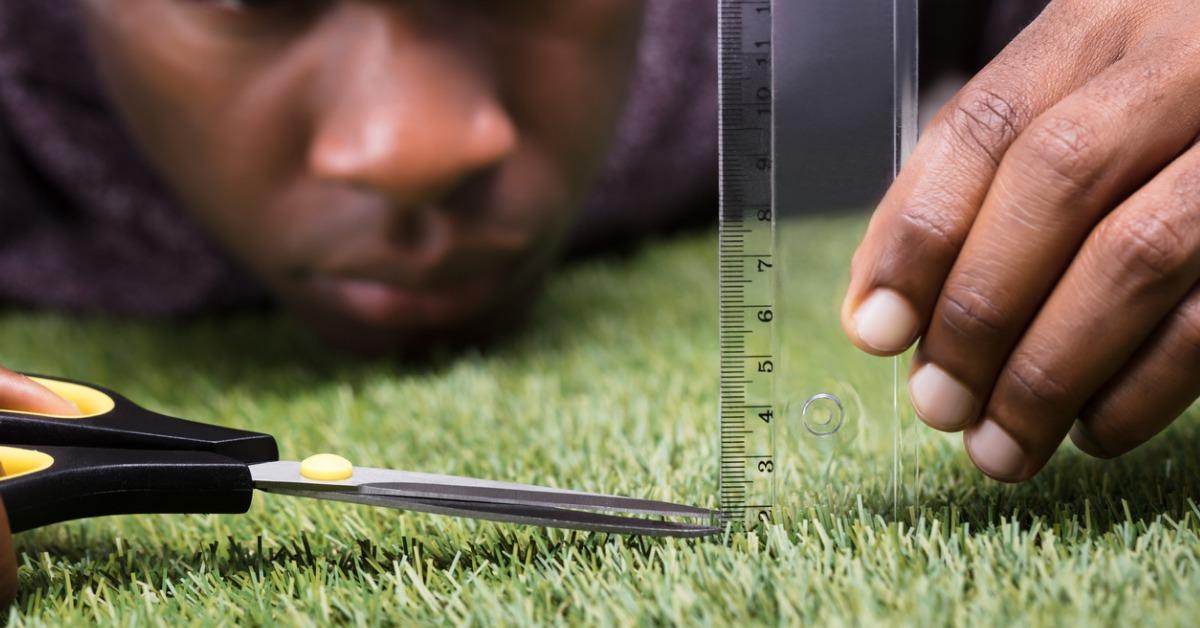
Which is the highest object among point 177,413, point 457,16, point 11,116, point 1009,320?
point 11,116

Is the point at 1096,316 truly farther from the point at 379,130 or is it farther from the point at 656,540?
the point at 379,130

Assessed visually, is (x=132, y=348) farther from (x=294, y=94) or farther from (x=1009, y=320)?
(x=1009, y=320)

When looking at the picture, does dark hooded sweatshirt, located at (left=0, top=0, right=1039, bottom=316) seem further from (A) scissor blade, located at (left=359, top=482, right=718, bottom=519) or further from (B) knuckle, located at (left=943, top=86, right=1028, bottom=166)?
(A) scissor blade, located at (left=359, top=482, right=718, bottom=519)

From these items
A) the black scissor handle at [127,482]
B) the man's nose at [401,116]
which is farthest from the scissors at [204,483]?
the man's nose at [401,116]

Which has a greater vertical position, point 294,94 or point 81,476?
point 294,94

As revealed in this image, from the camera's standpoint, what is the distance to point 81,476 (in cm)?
65

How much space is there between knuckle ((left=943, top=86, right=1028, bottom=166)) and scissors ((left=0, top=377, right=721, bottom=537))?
10.7 inches

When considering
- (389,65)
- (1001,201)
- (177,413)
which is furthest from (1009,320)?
(177,413)

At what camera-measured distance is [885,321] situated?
67 cm

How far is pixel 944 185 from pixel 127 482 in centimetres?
50

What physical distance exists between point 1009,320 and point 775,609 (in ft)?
0.71

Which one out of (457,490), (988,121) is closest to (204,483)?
(457,490)

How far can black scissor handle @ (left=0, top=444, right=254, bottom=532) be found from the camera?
0.65 meters

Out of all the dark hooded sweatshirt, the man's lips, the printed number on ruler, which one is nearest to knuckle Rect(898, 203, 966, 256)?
the printed number on ruler
